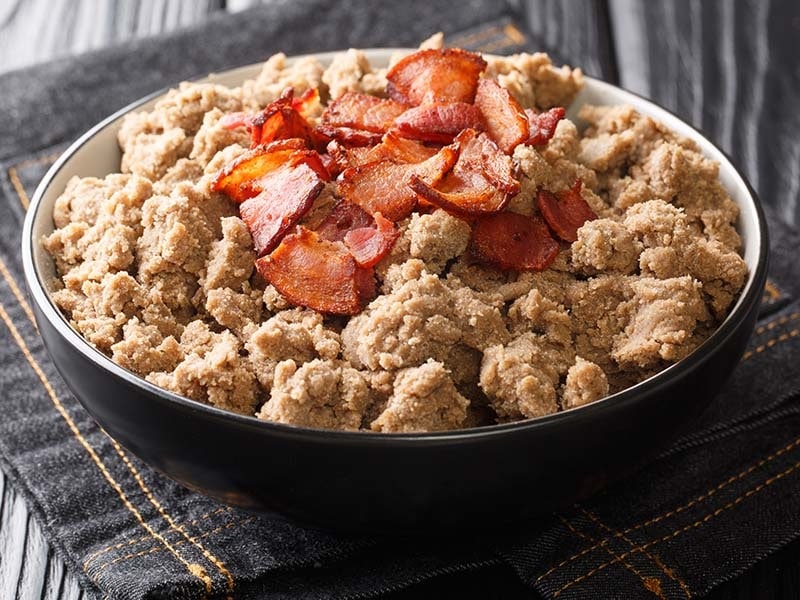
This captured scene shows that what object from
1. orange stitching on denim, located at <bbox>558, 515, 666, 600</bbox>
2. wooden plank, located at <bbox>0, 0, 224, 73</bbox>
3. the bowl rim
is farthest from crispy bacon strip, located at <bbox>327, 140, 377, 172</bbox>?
wooden plank, located at <bbox>0, 0, 224, 73</bbox>

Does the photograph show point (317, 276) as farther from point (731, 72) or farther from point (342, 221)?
point (731, 72)

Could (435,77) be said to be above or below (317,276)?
above

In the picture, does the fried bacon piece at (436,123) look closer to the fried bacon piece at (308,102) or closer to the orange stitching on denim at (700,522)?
the fried bacon piece at (308,102)

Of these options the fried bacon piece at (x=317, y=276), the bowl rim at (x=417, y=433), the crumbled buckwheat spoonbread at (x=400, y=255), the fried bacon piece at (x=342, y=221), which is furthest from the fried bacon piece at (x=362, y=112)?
the bowl rim at (x=417, y=433)

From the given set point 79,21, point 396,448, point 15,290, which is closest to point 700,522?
point 396,448

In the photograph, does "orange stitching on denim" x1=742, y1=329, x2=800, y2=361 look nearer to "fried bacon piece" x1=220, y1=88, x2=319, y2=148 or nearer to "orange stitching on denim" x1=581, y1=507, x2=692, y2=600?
"orange stitching on denim" x1=581, y1=507, x2=692, y2=600

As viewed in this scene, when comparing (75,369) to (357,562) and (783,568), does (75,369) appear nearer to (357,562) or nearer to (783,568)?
(357,562)

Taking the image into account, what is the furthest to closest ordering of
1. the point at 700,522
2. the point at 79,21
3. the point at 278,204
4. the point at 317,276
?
the point at 79,21, the point at 700,522, the point at 278,204, the point at 317,276
